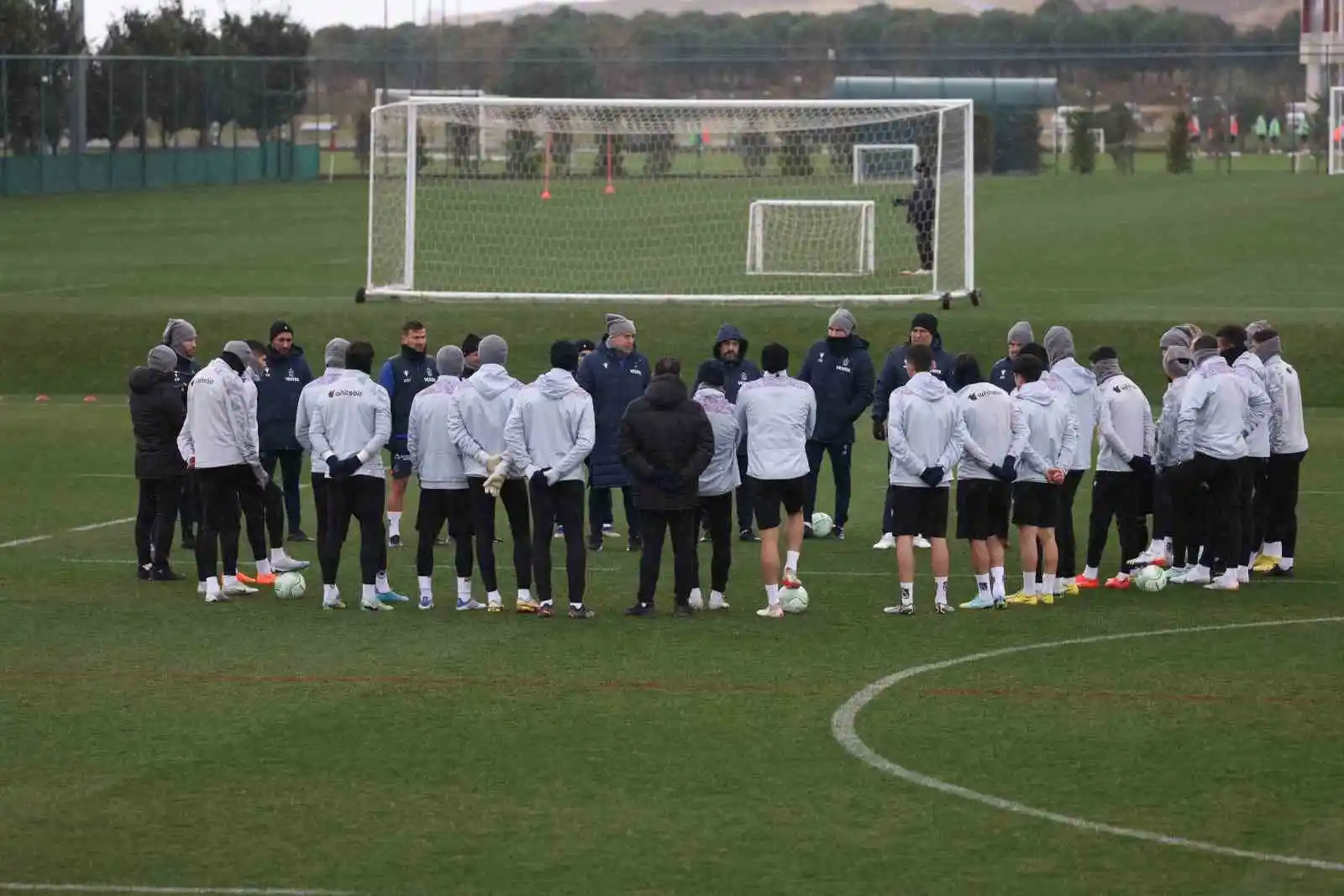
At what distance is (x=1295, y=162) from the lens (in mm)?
77812

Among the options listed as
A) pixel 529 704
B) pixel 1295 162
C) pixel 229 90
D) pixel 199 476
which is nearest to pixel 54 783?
pixel 529 704

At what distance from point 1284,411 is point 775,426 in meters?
4.26

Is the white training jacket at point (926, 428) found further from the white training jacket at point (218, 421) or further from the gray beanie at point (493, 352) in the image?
the white training jacket at point (218, 421)

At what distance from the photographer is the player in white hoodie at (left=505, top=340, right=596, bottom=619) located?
51.8 ft

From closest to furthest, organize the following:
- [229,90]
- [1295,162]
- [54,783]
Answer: [54,783] → [229,90] → [1295,162]

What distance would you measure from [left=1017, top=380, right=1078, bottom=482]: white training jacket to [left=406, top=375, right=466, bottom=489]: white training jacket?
407 centimetres

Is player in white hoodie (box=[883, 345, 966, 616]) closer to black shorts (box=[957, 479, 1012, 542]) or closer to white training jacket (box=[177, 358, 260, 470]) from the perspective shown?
black shorts (box=[957, 479, 1012, 542])

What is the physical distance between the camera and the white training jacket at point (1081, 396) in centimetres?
1703

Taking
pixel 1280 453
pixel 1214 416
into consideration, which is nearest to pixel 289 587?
pixel 1214 416

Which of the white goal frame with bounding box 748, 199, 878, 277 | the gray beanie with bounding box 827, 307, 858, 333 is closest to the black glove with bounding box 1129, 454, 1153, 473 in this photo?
the gray beanie with bounding box 827, 307, 858, 333

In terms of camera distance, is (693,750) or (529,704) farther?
(529,704)

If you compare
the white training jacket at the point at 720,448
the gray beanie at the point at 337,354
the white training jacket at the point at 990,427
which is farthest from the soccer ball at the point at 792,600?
the gray beanie at the point at 337,354

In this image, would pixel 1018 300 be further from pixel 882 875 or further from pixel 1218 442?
pixel 882 875

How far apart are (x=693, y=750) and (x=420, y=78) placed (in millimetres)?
81691
